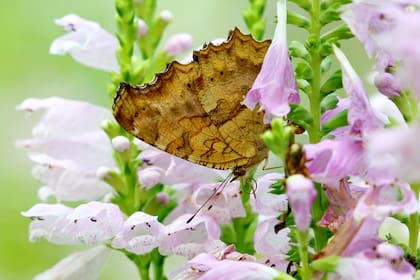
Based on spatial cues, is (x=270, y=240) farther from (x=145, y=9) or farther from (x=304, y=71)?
(x=145, y=9)

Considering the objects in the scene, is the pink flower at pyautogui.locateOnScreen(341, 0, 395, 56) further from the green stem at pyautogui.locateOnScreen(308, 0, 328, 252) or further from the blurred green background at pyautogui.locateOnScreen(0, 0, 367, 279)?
the blurred green background at pyautogui.locateOnScreen(0, 0, 367, 279)

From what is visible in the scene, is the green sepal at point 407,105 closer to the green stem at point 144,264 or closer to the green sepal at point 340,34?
the green sepal at point 340,34

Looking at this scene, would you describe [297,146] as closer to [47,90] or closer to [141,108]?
[141,108]

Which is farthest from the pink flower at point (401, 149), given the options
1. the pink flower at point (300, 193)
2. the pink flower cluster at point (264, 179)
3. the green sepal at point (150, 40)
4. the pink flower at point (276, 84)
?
the green sepal at point (150, 40)

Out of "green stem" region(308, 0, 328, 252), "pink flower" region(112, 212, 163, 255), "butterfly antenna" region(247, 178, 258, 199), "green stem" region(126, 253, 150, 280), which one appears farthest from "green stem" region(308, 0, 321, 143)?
"green stem" region(126, 253, 150, 280)

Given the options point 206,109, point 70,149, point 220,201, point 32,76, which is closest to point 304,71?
point 206,109

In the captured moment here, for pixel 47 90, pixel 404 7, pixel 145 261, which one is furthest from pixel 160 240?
pixel 47 90

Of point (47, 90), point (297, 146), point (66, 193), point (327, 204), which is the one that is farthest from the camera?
point (47, 90)
